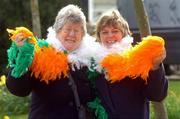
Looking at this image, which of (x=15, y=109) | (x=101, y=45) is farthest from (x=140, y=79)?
(x=15, y=109)

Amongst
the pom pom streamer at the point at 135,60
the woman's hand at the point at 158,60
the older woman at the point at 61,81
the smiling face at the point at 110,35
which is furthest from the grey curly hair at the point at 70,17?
the woman's hand at the point at 158,60

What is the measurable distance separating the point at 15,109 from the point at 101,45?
16.9 feet

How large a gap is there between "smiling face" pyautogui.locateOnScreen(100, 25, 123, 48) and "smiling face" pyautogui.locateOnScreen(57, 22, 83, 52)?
14 centimetres

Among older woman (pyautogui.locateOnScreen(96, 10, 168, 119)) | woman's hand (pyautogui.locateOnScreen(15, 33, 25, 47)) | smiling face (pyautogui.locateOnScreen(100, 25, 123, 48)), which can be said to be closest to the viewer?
woman's hand (pyautogui.locateOnScreen(15, 33, 25, 47))

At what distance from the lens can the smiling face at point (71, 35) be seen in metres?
3.86

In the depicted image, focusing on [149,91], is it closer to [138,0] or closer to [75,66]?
[75,66]

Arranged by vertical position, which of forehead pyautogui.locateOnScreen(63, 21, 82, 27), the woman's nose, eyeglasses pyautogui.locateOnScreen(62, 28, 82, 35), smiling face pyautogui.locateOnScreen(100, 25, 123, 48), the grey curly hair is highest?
the grey curly hair

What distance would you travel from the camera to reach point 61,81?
3.84 metres

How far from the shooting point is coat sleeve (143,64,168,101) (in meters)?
3.76

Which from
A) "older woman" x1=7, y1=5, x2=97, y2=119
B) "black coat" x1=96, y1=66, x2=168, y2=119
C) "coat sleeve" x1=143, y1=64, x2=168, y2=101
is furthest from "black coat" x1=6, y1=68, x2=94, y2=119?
"coat sleeve" x1=143, y1=64, x2=168, y2=101

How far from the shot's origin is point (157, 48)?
3.73 meters

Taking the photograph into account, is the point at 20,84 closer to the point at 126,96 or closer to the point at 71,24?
the point at 71,24

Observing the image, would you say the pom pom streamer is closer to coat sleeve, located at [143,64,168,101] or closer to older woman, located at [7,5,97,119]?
coat sleeve, located at [143,64,168,101]

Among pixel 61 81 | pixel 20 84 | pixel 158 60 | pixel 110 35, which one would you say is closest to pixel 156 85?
pixel 158 60
